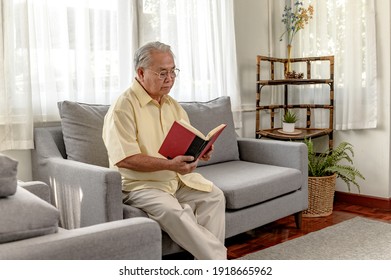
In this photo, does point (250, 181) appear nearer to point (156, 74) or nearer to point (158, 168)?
point (158, 168)

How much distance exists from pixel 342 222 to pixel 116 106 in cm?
187

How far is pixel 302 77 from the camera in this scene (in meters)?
3.98

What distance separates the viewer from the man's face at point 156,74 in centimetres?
241

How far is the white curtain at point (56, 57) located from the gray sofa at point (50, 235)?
1.33m

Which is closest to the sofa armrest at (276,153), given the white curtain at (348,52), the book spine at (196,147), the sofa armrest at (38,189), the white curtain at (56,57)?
the white curtain at (348,52)

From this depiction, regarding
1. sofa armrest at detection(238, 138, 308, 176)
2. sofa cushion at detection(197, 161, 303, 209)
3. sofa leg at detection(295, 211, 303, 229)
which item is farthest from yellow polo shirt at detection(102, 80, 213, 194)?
sofa leg at detection(295, 211, 303, 229)

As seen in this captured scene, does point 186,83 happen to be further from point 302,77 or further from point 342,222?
point 342,222

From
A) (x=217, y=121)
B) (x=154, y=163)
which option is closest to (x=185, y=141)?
(x=154, y=163)

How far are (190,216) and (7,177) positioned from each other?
1.11m

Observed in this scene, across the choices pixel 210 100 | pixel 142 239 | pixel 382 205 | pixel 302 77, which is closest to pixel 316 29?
pixel 302 77

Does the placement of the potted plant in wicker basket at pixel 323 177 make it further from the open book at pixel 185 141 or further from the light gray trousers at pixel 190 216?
the open book at pixel 185 141

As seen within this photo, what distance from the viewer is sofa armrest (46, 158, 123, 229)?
83.6 inches

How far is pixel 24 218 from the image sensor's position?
4.12 ft

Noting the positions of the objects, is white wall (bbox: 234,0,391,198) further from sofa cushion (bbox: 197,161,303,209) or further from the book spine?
the book spine
